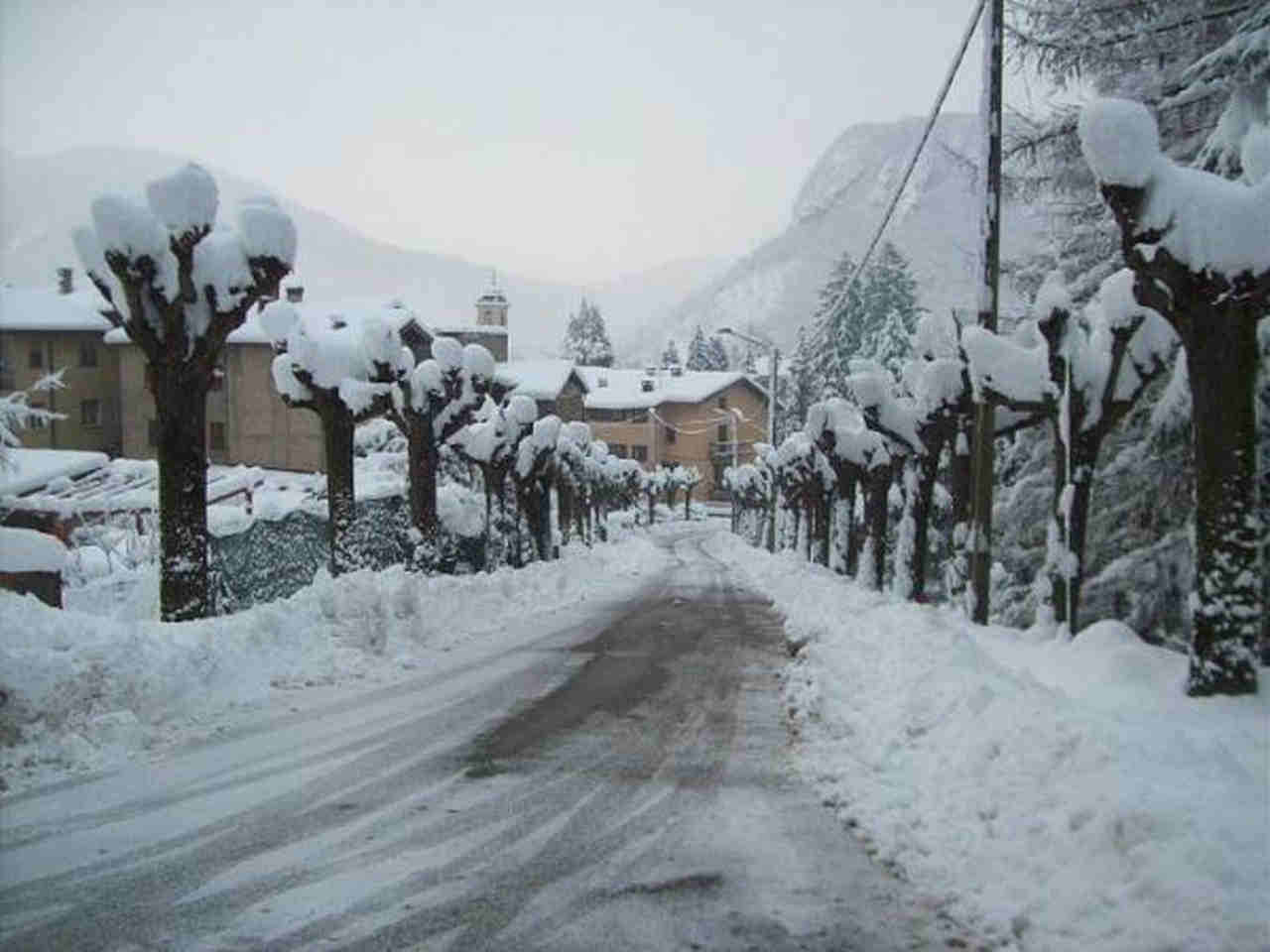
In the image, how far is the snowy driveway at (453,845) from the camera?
4.32m

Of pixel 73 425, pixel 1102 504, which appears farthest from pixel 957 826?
pixel 73 425

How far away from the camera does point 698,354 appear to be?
127m

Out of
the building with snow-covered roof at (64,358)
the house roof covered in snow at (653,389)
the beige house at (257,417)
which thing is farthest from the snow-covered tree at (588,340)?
the building with snow-covered roof at (64,358)

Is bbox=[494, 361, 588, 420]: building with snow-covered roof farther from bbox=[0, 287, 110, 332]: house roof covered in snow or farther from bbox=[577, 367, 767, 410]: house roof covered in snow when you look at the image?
bbox=[0, 287, 110, 332]: house roof covered in snow

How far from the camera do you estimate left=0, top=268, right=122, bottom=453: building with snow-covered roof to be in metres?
10.0

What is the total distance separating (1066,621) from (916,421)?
6073mm

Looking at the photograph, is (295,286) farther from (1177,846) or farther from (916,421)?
(1177,846)

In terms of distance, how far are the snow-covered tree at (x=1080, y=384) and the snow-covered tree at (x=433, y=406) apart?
36.3 feet

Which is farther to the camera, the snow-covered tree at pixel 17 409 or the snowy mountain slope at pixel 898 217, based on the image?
the snowy mountain slope at pixel 898 217

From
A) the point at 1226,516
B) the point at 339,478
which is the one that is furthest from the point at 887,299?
the point at 1226,516

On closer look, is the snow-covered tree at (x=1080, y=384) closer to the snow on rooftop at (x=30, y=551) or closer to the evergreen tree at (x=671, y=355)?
the snow on rooftop at (x=30, y=551)

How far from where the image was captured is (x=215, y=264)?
444 inches

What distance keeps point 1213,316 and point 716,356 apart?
4852 inches

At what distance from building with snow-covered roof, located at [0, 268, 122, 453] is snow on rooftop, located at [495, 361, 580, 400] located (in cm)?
4238
